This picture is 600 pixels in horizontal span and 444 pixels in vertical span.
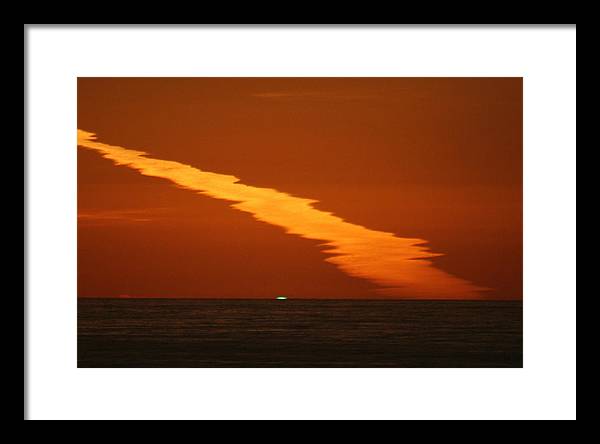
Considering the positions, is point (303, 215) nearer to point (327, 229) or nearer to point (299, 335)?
point (327, 229)

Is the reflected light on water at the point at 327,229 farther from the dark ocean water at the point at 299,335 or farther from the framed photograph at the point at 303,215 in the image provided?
the dark ocean water at the point at 299,335

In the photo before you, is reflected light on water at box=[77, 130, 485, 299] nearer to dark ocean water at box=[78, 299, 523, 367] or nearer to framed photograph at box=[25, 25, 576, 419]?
framed photograph at box=[25, 25, 576, 419]

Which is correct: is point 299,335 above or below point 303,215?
below

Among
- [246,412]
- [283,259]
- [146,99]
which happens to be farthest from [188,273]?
[246,412]

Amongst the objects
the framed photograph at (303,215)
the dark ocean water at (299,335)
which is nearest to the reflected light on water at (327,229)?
the framed photograph at (303,215)

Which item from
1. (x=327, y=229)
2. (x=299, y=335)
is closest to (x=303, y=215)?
(x=327, y=229)
